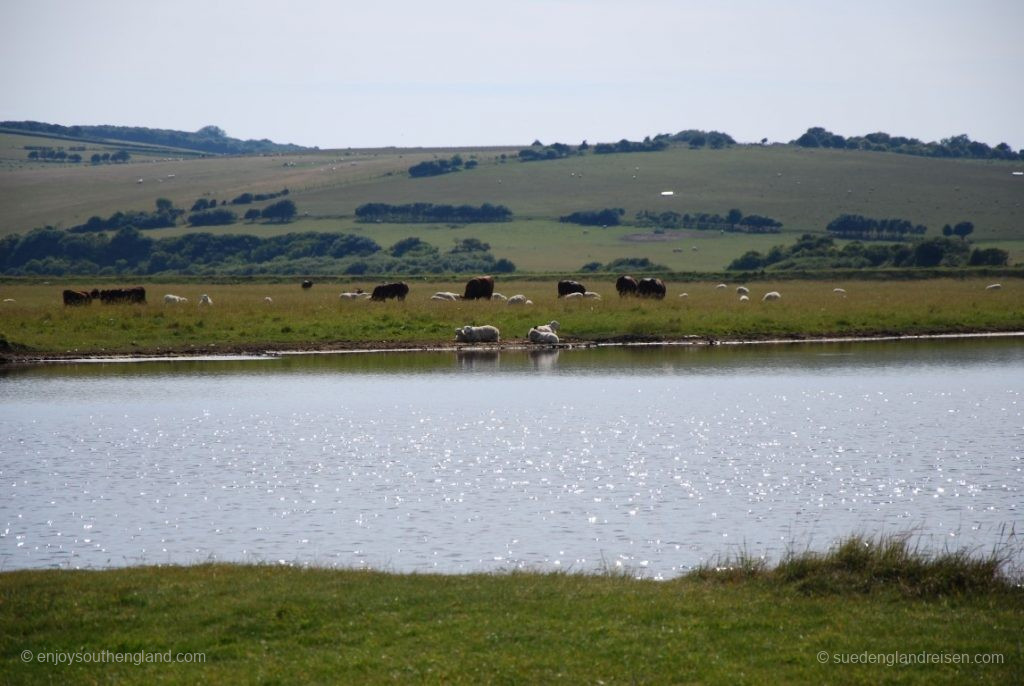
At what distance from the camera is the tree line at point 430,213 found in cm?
15000

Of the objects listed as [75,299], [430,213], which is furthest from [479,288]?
[430,213]

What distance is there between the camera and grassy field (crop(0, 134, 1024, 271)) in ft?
429

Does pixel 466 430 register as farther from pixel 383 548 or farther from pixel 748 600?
pixel 748 600

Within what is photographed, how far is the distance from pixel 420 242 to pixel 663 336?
8932cm

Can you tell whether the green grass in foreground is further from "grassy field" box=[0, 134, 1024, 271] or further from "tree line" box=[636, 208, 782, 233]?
"tree line" box=[636, 208, 782, 233]

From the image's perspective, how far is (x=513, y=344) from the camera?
42.2 metres

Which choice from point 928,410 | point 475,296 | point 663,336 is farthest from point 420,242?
point 928,410

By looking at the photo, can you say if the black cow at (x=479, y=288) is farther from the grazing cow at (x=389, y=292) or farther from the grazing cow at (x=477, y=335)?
the grazing cow at (x=477, y=335)

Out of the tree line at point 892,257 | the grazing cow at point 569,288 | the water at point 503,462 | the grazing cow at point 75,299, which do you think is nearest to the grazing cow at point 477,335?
the water at point 503,462

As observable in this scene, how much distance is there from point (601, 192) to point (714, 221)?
23767 millimetres

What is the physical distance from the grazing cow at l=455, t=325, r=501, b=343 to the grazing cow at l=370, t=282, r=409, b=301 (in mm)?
12878

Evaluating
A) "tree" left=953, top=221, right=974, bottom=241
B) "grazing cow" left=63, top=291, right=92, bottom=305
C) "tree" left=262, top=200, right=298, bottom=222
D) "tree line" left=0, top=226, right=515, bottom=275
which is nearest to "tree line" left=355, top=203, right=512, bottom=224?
"tree" left=262, top=200, right=298, bottom=222

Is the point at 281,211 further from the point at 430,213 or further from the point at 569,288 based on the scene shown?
the point at 569,288

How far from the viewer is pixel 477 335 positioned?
42438 millimetres
